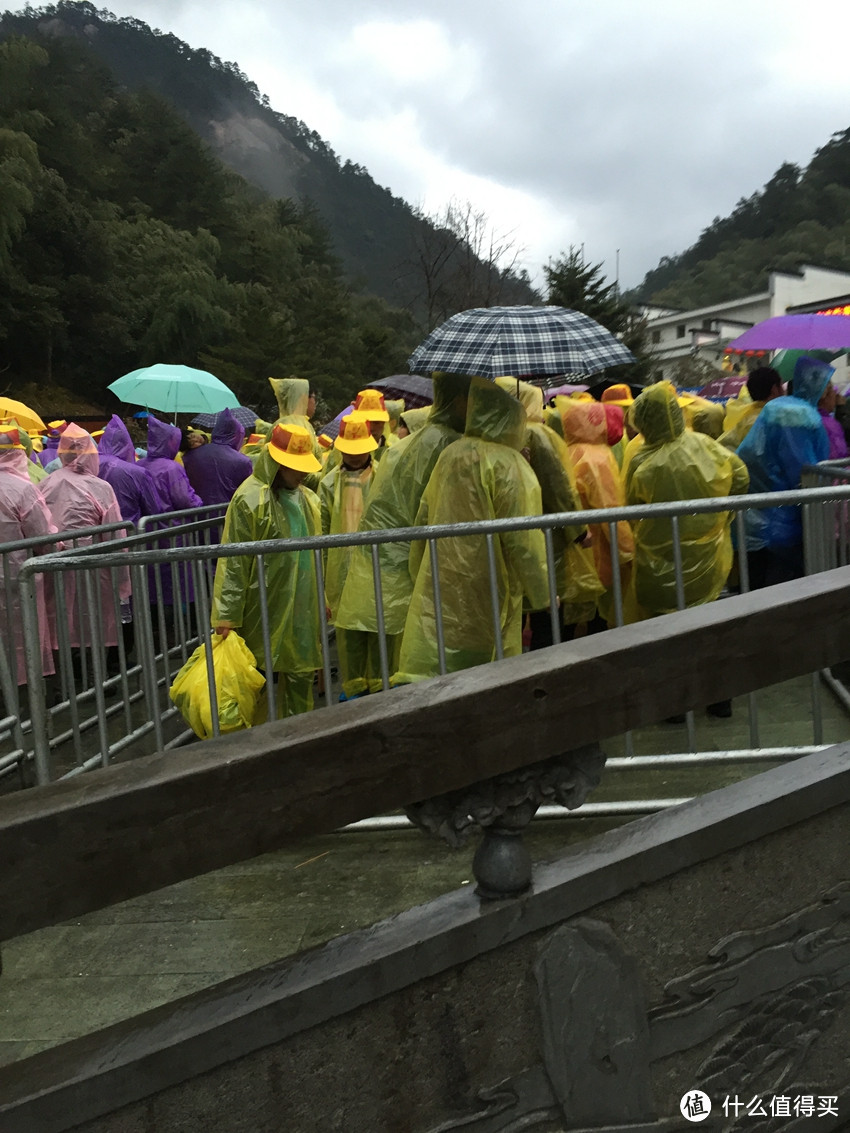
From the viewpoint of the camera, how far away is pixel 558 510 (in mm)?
5258

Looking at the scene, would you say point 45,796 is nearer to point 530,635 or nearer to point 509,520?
point 509,520

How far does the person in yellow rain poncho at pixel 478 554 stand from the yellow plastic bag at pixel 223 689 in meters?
0.67

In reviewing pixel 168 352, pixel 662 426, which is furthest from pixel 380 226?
pixel 662 426

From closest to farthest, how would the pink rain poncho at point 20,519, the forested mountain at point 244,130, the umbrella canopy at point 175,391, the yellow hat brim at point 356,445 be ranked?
the pink rain poncho at point 20,519 → the yellow hat brim at point 356,445 → the umbrella canopy at point 175,391 → the forested mountain at point 244,130

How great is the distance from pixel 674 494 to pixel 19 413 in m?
5.99

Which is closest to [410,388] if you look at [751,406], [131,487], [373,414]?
[373,414]

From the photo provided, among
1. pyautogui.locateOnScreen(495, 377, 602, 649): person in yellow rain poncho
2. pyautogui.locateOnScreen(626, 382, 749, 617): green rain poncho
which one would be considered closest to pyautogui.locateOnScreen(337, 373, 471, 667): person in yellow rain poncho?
pyautogui.locateOnScreen(495, 377, 602, 649): person in yellow rain poncho

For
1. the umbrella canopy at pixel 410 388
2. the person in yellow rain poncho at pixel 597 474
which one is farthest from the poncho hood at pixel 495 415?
the umbrella canopy at pixel 410 388

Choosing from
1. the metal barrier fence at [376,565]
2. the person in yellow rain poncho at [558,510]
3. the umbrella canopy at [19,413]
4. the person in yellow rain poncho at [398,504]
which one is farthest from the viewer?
the umbrella canopy at [19,413]

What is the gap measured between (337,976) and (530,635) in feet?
14.4

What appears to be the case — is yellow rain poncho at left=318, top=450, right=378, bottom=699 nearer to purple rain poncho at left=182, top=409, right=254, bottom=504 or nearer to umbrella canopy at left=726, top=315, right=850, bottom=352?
purple rain poncho at left=182, top=409, right=254, bottom=504

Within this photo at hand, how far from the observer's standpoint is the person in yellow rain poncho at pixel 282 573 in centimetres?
500

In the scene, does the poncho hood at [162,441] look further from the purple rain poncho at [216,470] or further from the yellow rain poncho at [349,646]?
the yellow rain poncho at [349,646]

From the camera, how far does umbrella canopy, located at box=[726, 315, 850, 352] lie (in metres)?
7.91
